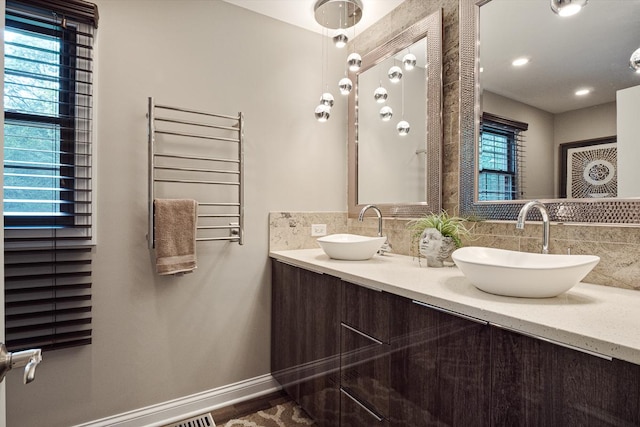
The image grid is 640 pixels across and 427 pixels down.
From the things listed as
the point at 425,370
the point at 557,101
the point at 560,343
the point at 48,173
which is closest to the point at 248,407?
the point at 425,370

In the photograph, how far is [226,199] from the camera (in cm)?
197

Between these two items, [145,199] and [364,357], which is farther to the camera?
[145,199]

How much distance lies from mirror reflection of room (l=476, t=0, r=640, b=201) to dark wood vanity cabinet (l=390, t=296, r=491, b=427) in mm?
788

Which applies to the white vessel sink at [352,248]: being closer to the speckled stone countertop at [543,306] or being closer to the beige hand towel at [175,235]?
the speckled stone countertop at [543,306]

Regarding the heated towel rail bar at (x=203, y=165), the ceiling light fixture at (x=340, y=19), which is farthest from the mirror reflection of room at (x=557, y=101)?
the heated towel rail bar at (x=203, y=165)

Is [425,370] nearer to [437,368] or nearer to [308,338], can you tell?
[437,368]

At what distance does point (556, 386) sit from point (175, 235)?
5.25ft

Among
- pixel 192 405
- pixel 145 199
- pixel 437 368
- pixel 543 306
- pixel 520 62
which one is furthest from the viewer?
pixel 192 405

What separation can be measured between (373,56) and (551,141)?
1.25 meters

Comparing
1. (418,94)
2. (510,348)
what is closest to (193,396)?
(510,348)

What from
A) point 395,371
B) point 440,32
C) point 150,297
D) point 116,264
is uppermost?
point 440,32

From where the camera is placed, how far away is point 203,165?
191cm

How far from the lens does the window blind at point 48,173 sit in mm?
1450

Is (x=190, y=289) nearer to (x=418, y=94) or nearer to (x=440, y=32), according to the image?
(x=418, y=94)
